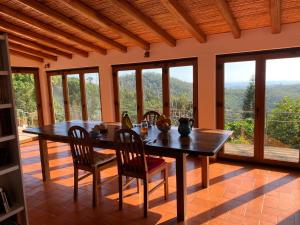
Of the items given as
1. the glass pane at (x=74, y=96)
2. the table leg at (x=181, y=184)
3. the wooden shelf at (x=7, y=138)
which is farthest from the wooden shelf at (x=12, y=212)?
the glass pane at (x=74, y=96)

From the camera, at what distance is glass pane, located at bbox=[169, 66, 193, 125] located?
440cm

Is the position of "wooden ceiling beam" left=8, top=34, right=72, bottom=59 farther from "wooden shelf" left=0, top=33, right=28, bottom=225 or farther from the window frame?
"wooden shelf" left=0, top=33, right=28, bottom=225

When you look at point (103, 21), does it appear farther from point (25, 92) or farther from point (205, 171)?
point (25, 92)

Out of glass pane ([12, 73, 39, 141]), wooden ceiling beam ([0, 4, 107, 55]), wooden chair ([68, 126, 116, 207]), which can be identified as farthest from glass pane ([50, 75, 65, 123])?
wooden chair ([68, 126, 116, 207])

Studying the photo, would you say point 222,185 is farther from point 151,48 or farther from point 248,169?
point 151,48

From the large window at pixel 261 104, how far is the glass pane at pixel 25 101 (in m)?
4.97

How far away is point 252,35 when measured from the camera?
3643 millimetres

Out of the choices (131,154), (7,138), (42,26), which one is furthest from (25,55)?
(131,154)

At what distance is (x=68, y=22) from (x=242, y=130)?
3352 mm

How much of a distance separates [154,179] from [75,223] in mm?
1329

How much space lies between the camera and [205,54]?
160 inches

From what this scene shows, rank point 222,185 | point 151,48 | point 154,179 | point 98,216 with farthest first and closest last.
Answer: point 151,48 < point 154,179 < point 222,185 < point 98,216

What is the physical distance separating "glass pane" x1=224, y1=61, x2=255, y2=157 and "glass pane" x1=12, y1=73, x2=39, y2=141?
5076 mm

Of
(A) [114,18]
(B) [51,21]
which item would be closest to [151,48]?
(A) [114,18]
